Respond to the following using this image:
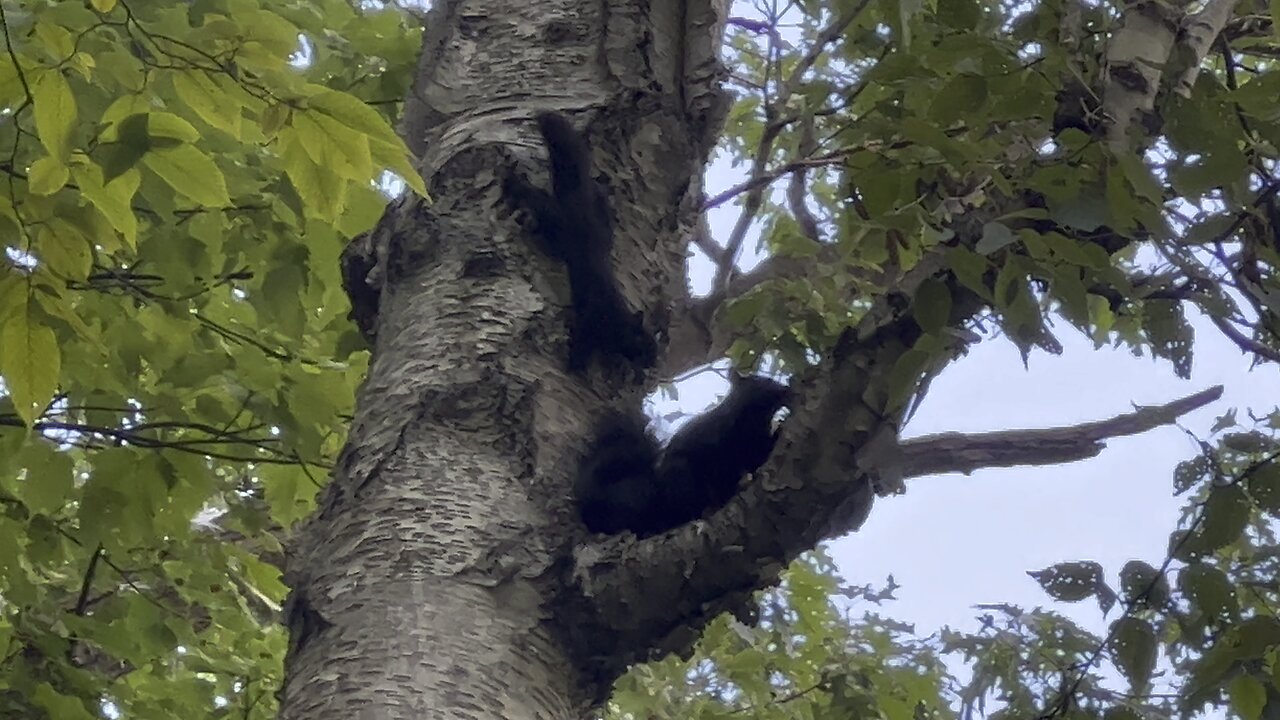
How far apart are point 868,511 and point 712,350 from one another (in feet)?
A: 4.60

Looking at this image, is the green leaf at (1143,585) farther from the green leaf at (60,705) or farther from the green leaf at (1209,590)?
the green leaf at (60,705)

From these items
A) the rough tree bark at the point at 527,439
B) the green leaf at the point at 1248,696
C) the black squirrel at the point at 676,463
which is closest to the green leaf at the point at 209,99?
the rough tree bark at the point at 527,439

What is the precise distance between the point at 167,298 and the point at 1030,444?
1432 millimetres

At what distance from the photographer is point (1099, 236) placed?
1289 millimetres

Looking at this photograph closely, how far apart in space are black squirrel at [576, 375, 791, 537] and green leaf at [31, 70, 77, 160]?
66 centimetres

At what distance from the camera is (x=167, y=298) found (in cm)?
205

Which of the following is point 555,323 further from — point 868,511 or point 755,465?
point 868,511

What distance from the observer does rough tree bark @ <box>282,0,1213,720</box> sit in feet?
4.05

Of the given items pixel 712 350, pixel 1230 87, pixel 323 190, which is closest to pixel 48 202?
pixel 323 190

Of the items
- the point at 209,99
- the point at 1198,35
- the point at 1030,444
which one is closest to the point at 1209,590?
the point at 1030,444

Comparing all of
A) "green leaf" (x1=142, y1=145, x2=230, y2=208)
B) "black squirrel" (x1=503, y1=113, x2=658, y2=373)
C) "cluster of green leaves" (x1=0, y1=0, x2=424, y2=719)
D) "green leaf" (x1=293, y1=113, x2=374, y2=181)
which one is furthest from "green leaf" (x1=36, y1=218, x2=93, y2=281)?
"black squirrel" (x1=503, y1=113, x2=658, y2=373)

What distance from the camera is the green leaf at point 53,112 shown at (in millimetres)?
1069

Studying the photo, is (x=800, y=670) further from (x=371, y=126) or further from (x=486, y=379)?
(x=371, y=126)

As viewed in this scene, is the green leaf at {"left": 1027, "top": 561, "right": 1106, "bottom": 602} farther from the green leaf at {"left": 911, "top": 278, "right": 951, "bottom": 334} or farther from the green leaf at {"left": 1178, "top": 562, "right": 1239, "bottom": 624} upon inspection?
the green leaf at {"left": 911, "top": 278, "right": 951, "bottom": 334}
